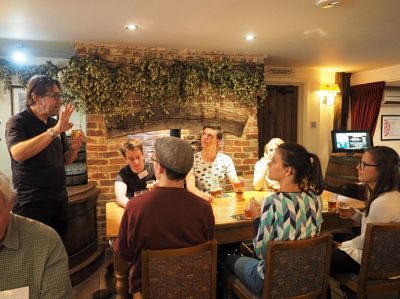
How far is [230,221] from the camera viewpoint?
2.10 meters

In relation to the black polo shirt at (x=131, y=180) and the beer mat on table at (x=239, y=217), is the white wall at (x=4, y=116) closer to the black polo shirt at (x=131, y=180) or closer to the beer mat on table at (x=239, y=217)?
the black polo shirt at (x=131, y=180)

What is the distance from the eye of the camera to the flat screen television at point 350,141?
17.2ft

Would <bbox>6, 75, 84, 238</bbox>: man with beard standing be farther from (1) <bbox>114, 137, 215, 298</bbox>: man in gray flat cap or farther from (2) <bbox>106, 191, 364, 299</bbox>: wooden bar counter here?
(1) <bbox>114, 137, 215, 298</bbox>: man in gray flat cap

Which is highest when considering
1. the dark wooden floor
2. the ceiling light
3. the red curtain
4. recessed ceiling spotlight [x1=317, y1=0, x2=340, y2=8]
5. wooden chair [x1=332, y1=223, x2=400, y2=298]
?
recessed ceiling spotlight [x1=317, y1=0, x2=340, y2=8]

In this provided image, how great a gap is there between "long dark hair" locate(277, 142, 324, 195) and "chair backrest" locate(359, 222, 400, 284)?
1.14 ft

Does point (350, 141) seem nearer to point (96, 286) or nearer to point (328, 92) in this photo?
point (328, 92)

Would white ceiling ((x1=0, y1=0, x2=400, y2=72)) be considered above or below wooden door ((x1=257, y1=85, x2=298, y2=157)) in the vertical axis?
above

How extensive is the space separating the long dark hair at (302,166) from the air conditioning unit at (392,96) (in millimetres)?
5264

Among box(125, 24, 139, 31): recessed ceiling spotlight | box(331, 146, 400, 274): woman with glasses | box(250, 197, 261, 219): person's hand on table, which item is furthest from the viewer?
box(125, 24, 139, 31): recessed ceiling spotlight

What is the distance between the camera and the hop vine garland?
3.41 meters

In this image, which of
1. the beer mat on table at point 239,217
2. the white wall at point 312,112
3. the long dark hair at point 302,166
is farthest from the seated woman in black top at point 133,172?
the white wall at point 312,112

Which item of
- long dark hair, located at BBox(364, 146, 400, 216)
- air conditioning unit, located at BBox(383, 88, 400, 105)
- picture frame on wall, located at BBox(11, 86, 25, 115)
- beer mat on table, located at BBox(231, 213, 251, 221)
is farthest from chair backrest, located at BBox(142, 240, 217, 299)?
air conditioning unit, located at BBox(383, 88, 400, 105)

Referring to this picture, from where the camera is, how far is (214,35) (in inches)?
127

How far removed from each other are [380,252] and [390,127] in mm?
5362
